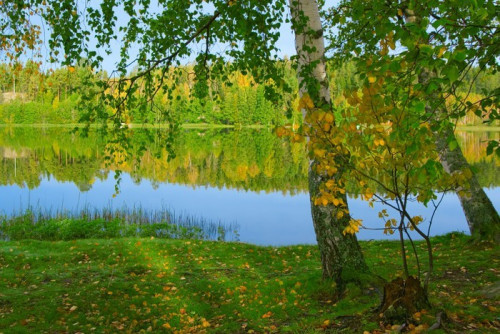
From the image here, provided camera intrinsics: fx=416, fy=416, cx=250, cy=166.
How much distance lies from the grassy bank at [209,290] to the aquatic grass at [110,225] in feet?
9.72

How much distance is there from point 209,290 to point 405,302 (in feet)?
11.5

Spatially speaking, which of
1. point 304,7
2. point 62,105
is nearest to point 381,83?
point 304,7

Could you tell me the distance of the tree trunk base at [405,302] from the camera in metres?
3.97

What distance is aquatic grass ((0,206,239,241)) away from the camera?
12445 mm

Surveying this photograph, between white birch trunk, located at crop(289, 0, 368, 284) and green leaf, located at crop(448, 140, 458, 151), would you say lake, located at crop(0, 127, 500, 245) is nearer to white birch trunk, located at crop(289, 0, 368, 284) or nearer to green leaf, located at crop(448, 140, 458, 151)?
white birch trunk, located at crop(289, 0, 368, 284)

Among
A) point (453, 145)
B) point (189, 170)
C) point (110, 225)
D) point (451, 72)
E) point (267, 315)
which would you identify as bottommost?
point (110, 225)

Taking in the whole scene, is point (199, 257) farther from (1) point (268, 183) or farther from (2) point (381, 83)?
(1) point (268, 183)

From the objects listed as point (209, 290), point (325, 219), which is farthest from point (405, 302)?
point (209, 290)

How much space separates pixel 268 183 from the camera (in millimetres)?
23312

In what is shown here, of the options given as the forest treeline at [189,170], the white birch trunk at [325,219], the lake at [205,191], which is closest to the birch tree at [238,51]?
the white birch trunk at [325,219]

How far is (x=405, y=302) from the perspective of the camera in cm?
398

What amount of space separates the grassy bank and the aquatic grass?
2962 mm

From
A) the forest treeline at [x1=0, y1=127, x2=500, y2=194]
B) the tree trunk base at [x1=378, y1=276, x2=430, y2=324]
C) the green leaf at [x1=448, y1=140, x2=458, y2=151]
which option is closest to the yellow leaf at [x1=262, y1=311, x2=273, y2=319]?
the tree trunk base at [x1=378, y1=276, x2=430, y2=324]

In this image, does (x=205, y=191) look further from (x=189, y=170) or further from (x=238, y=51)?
(x=238, y=51)
